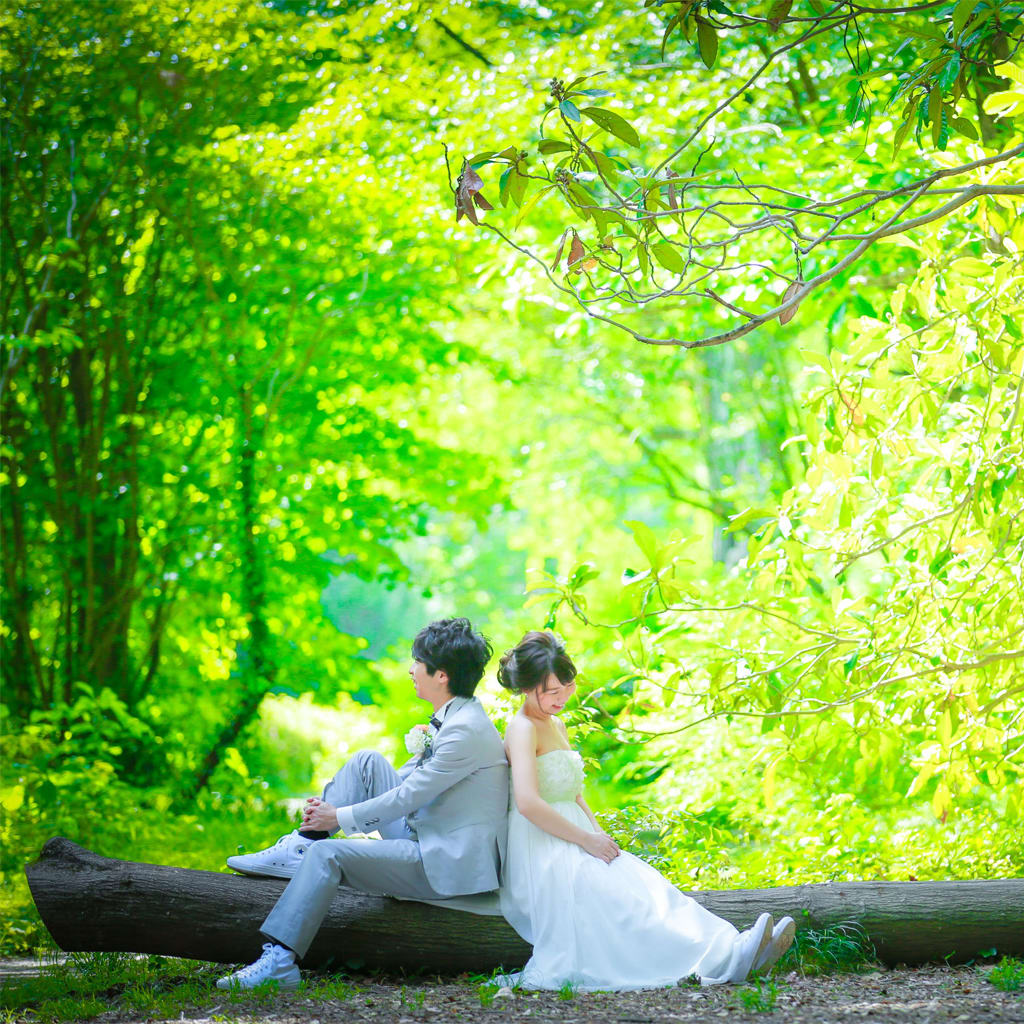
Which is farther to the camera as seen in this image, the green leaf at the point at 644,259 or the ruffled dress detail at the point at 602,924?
the ruffled dress detail at the point at 602,924

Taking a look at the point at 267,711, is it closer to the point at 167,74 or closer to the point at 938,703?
the point at 167,74

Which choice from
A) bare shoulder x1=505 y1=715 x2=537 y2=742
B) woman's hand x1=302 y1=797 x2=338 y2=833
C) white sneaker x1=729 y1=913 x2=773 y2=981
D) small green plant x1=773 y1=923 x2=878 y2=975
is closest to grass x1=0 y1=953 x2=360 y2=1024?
woman's hand x1=302 y1=797 x2=338 y2=833

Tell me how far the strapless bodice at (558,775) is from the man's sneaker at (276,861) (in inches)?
29.6

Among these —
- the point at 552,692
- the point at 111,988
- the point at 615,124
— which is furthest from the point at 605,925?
the point at 615,124

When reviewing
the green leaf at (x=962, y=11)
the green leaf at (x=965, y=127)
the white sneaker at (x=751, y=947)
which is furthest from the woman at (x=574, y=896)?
the green leaf at (x=962, y=11)

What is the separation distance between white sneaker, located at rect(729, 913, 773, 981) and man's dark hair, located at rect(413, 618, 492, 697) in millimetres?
1070

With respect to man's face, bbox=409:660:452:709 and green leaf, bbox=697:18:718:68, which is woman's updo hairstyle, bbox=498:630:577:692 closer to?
man's face, bbox=409:660:452:709

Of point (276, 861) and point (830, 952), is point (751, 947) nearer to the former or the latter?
point (830, 952)

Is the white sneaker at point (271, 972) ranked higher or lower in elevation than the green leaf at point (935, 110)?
lower

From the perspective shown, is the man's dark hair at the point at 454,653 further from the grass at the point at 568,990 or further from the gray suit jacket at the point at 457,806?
the grass at the point at 568,990

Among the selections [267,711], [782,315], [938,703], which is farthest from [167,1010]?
[267,711]

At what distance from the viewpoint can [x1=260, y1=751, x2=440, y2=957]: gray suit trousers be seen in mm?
3027

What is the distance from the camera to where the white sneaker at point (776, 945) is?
9.73ft

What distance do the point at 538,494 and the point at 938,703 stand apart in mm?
7633
